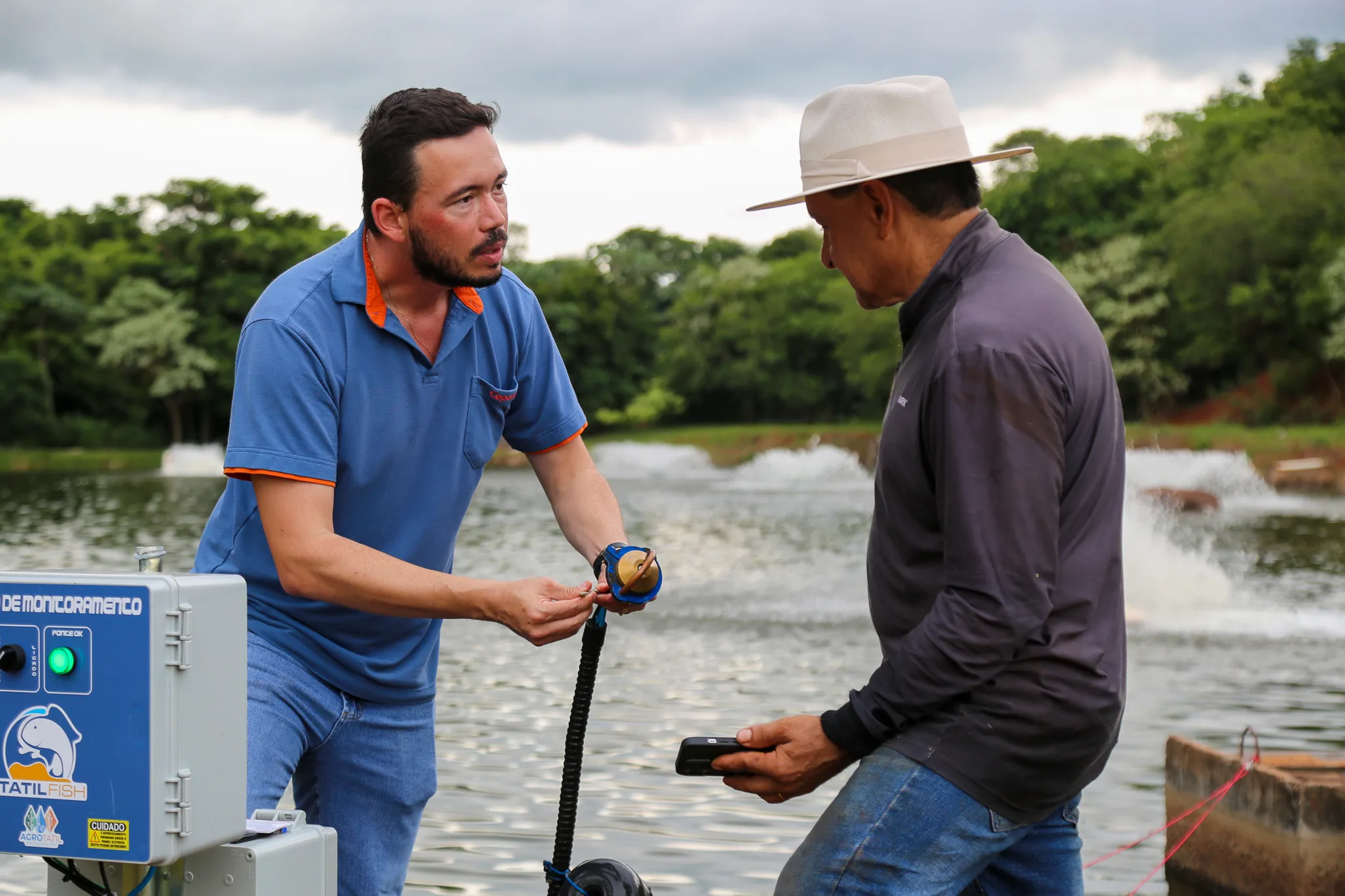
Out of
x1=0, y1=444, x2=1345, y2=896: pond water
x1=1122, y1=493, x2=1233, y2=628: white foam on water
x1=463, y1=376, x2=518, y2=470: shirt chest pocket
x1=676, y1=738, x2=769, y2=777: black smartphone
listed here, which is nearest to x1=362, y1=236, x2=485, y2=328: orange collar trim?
x1=463, y1=376, x2=518, y2=470: shirt chest pocket

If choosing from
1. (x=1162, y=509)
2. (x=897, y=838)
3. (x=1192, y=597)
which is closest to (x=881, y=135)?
(x=897, y=838)

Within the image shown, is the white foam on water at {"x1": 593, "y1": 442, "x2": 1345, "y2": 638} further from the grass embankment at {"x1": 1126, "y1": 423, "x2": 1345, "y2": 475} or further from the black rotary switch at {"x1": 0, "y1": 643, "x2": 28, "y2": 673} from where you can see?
the black rotary switch at {"x1": 0, "y1": 643, "x2": 28, "y2": 673}

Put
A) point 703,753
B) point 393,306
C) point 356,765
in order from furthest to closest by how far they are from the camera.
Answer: point 356,765 → point 393,306 → point 703,753

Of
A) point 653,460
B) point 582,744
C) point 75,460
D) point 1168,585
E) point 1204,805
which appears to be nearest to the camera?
point 582,744

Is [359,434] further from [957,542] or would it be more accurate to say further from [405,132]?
[957,542]

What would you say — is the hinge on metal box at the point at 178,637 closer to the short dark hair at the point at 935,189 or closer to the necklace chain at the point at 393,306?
the necklace chain at the point at 393,306

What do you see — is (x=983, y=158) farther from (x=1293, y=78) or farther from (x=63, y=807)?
(x=1293, y=78)

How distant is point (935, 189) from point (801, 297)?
9168cm

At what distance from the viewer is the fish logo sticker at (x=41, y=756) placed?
109 inches

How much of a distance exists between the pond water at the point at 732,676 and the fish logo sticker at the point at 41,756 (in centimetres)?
462

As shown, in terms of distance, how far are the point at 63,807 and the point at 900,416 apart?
5.68 feet

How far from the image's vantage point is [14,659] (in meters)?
2.78

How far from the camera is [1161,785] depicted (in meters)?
9.45

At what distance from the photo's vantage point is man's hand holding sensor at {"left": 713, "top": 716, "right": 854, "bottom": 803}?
10.1 feet
